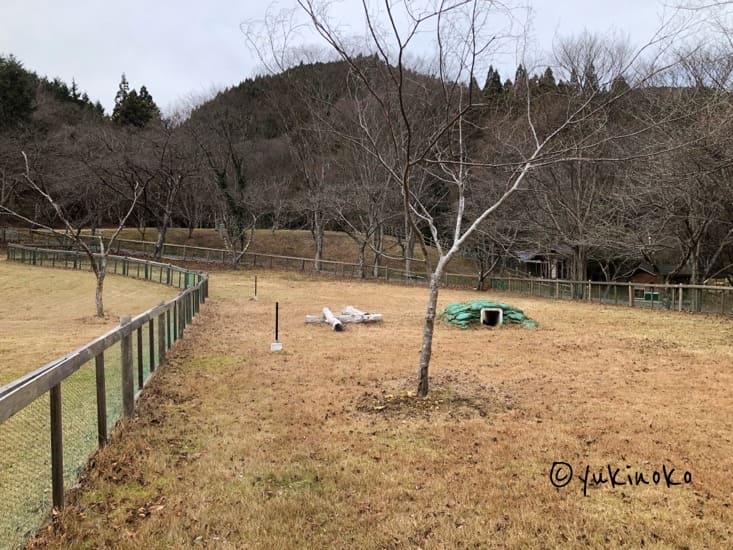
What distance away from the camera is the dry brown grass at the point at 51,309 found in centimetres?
Result: 914

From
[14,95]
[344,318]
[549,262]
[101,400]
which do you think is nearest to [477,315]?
[344,318]

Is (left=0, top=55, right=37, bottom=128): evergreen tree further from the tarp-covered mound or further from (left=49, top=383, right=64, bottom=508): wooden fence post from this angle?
(left=49, top=383, right=64, bottom=508): wooden fence post

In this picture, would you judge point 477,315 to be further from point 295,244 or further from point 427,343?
point 295,244

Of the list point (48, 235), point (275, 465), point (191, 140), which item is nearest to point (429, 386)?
point (275, 465)

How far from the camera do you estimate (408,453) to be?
434 cm

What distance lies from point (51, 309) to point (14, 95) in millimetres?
32318

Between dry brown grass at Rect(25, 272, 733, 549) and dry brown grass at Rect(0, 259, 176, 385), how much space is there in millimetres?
2843

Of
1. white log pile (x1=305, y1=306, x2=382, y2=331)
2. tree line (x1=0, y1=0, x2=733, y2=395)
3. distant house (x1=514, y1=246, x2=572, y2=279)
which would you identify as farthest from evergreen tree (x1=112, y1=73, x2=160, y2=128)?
white log pile (x1=305, y1=306, x2=382, y2=331)

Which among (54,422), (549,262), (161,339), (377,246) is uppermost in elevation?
(377,246)

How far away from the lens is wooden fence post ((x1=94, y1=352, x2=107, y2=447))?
411 cm

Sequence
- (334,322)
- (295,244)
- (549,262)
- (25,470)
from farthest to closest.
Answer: (295,244), (549,262), (334,322), (25,470)

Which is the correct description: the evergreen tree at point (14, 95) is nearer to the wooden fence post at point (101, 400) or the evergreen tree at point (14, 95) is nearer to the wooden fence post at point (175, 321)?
the wooden fence post at point (175, 321)

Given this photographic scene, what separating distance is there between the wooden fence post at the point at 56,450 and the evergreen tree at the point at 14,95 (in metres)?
44.6

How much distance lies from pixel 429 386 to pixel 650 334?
7424mm
